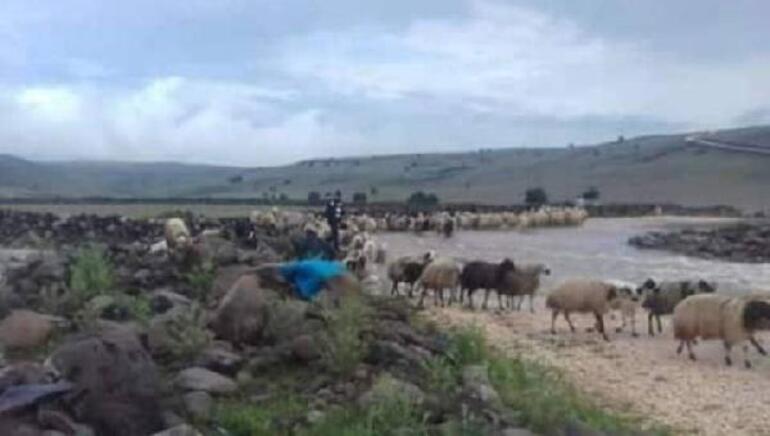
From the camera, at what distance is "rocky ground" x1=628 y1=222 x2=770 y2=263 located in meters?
42.0

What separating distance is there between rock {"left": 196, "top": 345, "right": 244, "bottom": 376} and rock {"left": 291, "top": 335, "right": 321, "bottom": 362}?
0.52 m

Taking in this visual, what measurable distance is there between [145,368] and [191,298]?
574 cm

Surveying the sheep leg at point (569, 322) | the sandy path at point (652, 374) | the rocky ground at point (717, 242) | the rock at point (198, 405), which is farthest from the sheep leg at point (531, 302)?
the rocky ground at point (717, 242)

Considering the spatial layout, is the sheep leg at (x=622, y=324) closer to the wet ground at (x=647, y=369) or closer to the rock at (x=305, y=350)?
the wet ground at (x=647, y=369)

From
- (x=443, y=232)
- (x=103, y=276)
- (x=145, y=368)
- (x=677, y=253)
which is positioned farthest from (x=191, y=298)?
(x=443, y=232)

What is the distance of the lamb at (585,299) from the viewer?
19.1 metres

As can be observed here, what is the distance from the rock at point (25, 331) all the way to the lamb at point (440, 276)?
10.8 meters

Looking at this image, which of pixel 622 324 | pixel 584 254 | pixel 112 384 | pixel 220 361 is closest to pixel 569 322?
pixel 622 324

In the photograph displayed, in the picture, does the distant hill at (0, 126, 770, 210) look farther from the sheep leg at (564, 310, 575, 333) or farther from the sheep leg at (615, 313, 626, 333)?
the sheep leg at (564, 310, 575, 333)

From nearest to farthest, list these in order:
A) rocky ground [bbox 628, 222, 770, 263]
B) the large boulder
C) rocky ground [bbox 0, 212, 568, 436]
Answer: the large boulder
rocky ground [bbox 0, 212, 568, 436]
rocky ground [bbox 628, 222, 770, 263]

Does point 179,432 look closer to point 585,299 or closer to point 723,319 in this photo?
point 723,319

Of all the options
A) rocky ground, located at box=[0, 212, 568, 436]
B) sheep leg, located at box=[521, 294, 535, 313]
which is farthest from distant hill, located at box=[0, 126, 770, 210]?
rocky ground, located at box=[0, 212, 568, 436]

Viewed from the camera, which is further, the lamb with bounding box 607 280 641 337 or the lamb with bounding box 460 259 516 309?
the lamb with bounding box 460 259 516 309

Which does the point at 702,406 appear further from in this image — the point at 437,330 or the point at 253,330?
the point at 253,330
